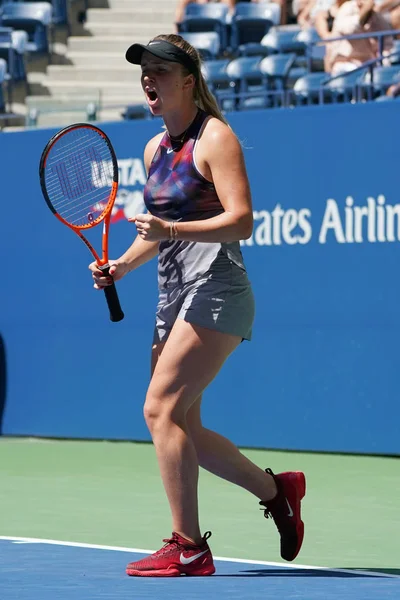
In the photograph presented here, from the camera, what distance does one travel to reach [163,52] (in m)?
5.07

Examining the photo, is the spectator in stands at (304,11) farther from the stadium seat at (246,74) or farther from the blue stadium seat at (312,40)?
the stadium seat at (246,74)

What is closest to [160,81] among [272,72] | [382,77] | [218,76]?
[382,77]

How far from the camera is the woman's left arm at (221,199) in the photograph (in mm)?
4887

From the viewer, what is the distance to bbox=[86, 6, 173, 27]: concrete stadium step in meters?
16.3

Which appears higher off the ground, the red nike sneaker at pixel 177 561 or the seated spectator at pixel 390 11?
the seated spectator at pixel 390 11

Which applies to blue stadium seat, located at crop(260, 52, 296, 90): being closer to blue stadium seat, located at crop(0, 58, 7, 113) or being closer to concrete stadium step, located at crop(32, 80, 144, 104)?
concrete stadium step, located at crop(32, 80, 144, 104)

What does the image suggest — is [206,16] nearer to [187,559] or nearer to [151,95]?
[151,95]

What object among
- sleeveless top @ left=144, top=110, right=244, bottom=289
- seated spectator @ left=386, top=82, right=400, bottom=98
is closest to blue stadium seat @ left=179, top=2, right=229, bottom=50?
seated spectator @ left=386, top=82, right=400, bottom=98

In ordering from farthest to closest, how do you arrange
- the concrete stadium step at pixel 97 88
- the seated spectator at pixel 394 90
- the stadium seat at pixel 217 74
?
the concrete stadium step at pixel 97 88 → the stadium seat at pixel 217 74 → the seated spectator at pixel 394 90

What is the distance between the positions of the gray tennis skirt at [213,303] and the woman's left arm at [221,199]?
212mm

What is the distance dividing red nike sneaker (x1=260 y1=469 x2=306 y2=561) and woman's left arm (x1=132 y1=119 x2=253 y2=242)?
98cm

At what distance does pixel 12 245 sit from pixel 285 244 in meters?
2.45

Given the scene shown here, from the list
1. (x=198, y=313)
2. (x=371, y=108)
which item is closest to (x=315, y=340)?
(x=371, y=108)

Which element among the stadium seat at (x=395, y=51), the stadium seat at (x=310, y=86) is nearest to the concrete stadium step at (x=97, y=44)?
the stadium seat at (x=395, y=51)
